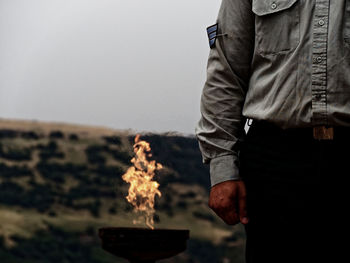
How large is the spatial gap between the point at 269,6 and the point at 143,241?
3138 mm

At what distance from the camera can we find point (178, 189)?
78.6 feet

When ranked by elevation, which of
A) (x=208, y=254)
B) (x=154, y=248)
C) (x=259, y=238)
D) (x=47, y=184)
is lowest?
(x=208, y=254)

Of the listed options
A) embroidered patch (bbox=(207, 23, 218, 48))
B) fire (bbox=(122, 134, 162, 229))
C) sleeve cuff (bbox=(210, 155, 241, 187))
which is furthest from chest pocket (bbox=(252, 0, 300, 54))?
fire (bbox=(122, 134, 162, 229))

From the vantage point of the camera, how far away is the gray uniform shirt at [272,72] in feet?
3.88

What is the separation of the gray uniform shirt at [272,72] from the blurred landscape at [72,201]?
60.5ft

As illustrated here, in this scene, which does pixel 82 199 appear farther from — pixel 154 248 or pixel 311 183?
pixel 311 183

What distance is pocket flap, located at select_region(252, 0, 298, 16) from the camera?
4.20ft

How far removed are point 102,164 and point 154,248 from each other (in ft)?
75.2

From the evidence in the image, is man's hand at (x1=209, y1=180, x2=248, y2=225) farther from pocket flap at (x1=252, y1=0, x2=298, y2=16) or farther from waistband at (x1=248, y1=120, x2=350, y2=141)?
pocket flap at (x1=252, y1=0, x2=298, y2=16)

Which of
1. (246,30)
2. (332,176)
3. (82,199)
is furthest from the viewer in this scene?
(82,199)

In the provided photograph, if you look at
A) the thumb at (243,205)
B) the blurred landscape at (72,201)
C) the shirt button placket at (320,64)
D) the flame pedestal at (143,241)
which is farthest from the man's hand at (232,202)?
the blurred landscape at (72,201)

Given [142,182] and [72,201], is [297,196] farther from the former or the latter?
[72,201]

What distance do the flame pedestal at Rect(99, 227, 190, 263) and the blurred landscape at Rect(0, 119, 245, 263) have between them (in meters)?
15.5

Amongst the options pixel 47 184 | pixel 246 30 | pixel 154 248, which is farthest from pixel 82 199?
pixel 246 30
